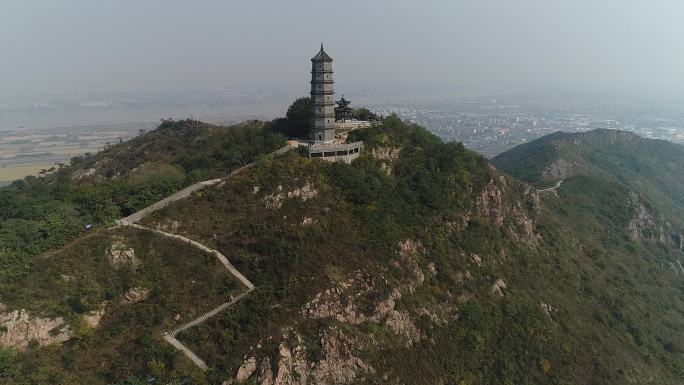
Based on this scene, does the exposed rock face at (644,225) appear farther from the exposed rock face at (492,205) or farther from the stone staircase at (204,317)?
the stone staircase at (204,317)

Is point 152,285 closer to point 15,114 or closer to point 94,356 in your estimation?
point 94,356

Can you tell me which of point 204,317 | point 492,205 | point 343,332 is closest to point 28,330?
point 204,317

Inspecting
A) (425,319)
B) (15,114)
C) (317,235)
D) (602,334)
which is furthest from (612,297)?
(15,114)

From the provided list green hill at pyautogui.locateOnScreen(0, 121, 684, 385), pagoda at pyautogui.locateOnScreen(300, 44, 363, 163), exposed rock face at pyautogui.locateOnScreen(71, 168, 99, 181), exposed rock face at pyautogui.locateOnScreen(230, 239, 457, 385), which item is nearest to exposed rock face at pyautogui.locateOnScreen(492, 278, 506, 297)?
green hill at pyautogui.locateOnScreen(0, 121, 684, 385)

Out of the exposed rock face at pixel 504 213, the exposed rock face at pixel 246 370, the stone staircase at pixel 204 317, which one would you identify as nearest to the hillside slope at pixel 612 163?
the exposed rock face at pixel 504 213

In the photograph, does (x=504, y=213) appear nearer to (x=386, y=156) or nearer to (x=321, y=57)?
(x=386, y=156)
